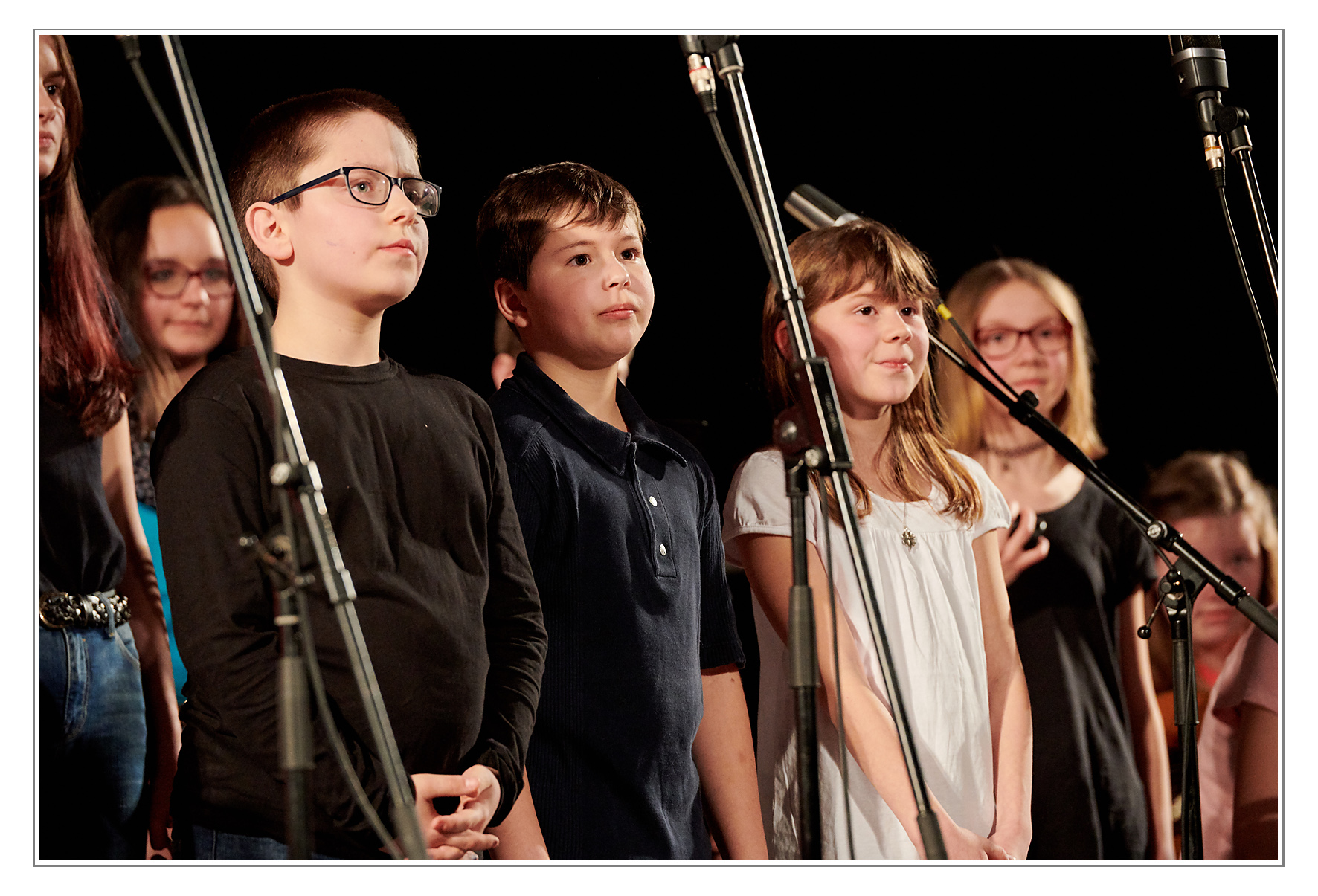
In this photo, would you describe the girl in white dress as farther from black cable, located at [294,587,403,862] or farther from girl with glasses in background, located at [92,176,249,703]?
girl with glasses in background, located at [92,176,249,703]

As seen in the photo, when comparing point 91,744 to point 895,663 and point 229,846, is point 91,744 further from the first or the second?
point 895,663

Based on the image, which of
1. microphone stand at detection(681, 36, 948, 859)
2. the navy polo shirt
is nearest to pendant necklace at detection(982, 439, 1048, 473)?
the navy polo shirt

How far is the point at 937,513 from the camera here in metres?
2.20

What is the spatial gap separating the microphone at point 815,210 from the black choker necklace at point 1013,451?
0.58 meters

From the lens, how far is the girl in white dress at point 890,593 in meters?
2.06

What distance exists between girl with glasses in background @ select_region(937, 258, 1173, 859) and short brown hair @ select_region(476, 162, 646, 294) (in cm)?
71

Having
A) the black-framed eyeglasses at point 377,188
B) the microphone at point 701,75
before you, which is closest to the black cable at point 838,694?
the microphone at point 701,75

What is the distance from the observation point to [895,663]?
2.10 meters

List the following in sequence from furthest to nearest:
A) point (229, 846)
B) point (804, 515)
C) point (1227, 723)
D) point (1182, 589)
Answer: point (1227, 723)
point (1182, 589)
point (229, 846)
point (804, 515)

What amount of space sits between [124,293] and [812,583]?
1174 millimetres

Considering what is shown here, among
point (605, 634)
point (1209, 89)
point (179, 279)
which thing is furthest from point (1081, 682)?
point (179, 279)

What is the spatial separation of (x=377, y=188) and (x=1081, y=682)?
1516 millimetres

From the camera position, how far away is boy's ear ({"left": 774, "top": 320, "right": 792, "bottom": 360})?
2230 mm
